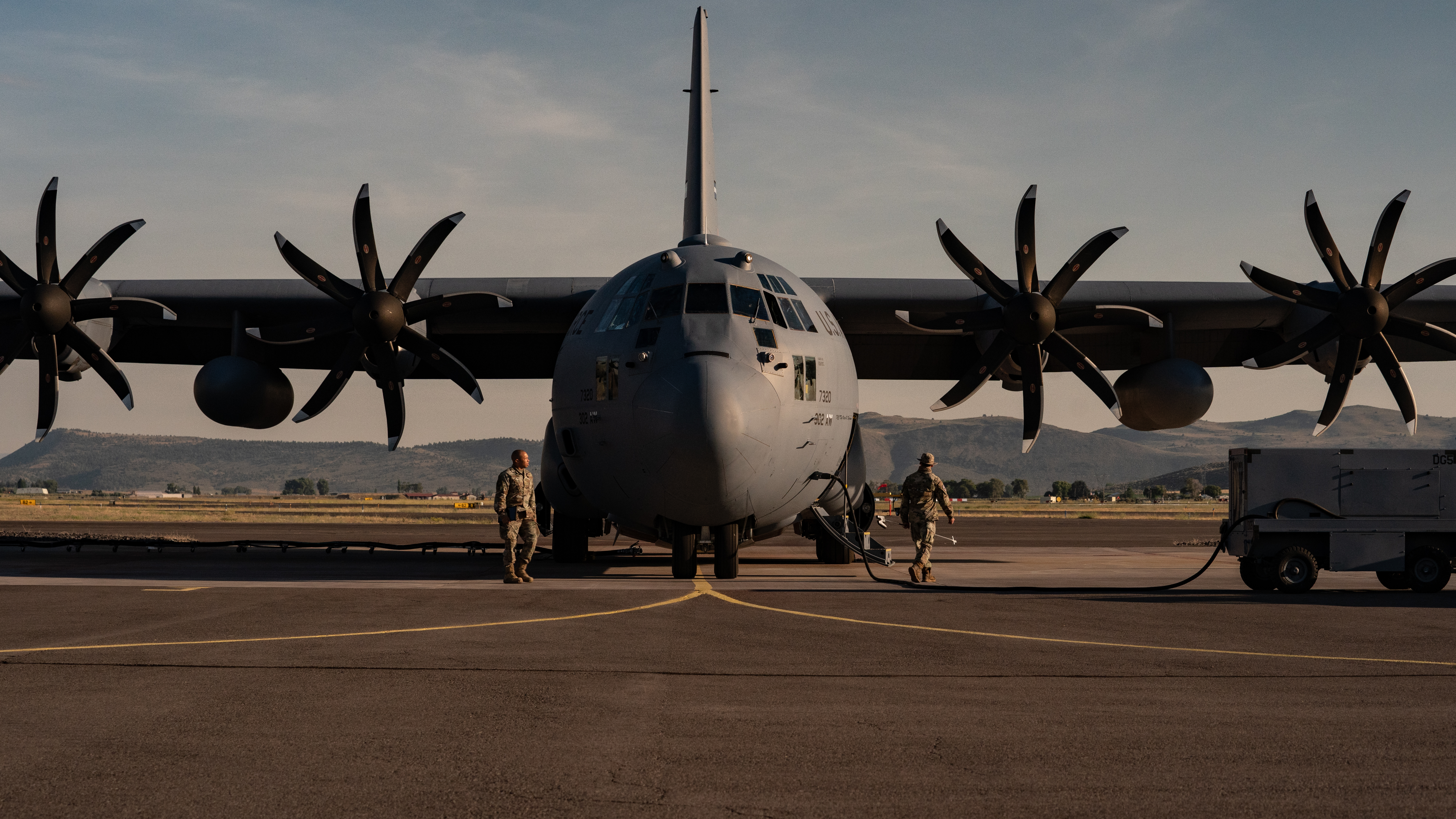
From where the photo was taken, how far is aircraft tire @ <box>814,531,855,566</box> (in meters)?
20.4

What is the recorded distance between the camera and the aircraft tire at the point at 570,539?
1930 centimetres

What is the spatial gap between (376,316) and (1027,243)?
36.6 ft

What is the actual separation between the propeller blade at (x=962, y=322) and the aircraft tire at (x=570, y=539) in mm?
6440

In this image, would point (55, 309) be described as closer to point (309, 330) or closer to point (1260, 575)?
point (309, 330)

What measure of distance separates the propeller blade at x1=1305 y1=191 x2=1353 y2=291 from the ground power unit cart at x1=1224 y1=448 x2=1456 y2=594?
576 centimetres

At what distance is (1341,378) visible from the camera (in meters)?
20.0

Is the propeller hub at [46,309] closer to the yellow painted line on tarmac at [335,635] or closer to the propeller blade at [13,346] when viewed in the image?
the propeller blade at [13,346]

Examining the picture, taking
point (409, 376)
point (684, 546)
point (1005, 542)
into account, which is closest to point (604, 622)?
point (684, 546)

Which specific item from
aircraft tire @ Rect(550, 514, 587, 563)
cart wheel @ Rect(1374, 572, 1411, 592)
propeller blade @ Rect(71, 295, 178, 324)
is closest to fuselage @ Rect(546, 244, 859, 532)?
aircraft tire @ Rect(550, 514, 587, 563)

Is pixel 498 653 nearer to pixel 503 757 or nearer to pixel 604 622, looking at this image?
pixel 604 622

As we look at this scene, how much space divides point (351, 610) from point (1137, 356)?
61.5ft

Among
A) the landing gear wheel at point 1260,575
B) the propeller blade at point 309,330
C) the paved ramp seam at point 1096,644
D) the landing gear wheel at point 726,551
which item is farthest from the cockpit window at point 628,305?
the landing gear wheel at point 1260,575

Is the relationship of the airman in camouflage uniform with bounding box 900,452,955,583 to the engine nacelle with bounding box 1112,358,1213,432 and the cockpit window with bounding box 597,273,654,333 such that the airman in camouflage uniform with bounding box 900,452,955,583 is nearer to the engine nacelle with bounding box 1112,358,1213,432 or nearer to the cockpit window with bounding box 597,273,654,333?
the cockpit window with bounding box 597,273,654,333

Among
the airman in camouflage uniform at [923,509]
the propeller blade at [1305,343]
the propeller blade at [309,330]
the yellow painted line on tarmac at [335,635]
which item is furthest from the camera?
the propeller blade at [1305,343]
